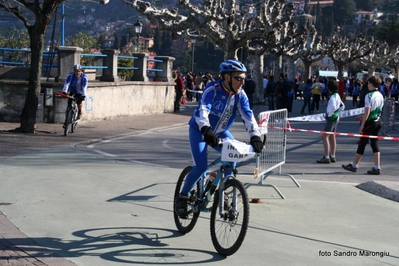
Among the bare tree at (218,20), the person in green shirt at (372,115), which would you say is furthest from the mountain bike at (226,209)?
the bare tree at (218,20)

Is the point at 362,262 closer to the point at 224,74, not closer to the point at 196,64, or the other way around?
the point at 224,74

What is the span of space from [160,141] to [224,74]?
10193 mm

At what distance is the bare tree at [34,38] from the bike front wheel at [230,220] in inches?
429

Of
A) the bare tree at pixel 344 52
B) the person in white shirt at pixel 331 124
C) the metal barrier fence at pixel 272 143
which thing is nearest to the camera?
the metal barrier fence at pixel 272 143

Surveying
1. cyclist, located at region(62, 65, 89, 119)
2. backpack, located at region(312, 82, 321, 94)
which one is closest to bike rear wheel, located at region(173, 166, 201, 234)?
cyclist, located at region(62, 65, 89, 119)

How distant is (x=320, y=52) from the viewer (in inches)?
2805

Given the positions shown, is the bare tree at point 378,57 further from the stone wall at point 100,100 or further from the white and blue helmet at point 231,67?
the white and blue helmet at point 231,67

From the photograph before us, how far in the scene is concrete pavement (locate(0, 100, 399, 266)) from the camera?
6.58 metres

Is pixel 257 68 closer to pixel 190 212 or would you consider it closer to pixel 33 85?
pixel 33 85

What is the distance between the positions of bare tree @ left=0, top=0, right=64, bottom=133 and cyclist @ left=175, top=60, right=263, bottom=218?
10.2m

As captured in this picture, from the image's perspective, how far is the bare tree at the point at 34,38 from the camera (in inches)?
643

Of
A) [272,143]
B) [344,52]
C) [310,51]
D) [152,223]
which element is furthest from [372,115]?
[344,52]

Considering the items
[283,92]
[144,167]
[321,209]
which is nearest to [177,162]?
[144,167]

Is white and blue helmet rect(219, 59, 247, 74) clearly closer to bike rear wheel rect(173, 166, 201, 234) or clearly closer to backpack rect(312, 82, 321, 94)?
bike rear wheel rect(173, 166, 201, 234)
